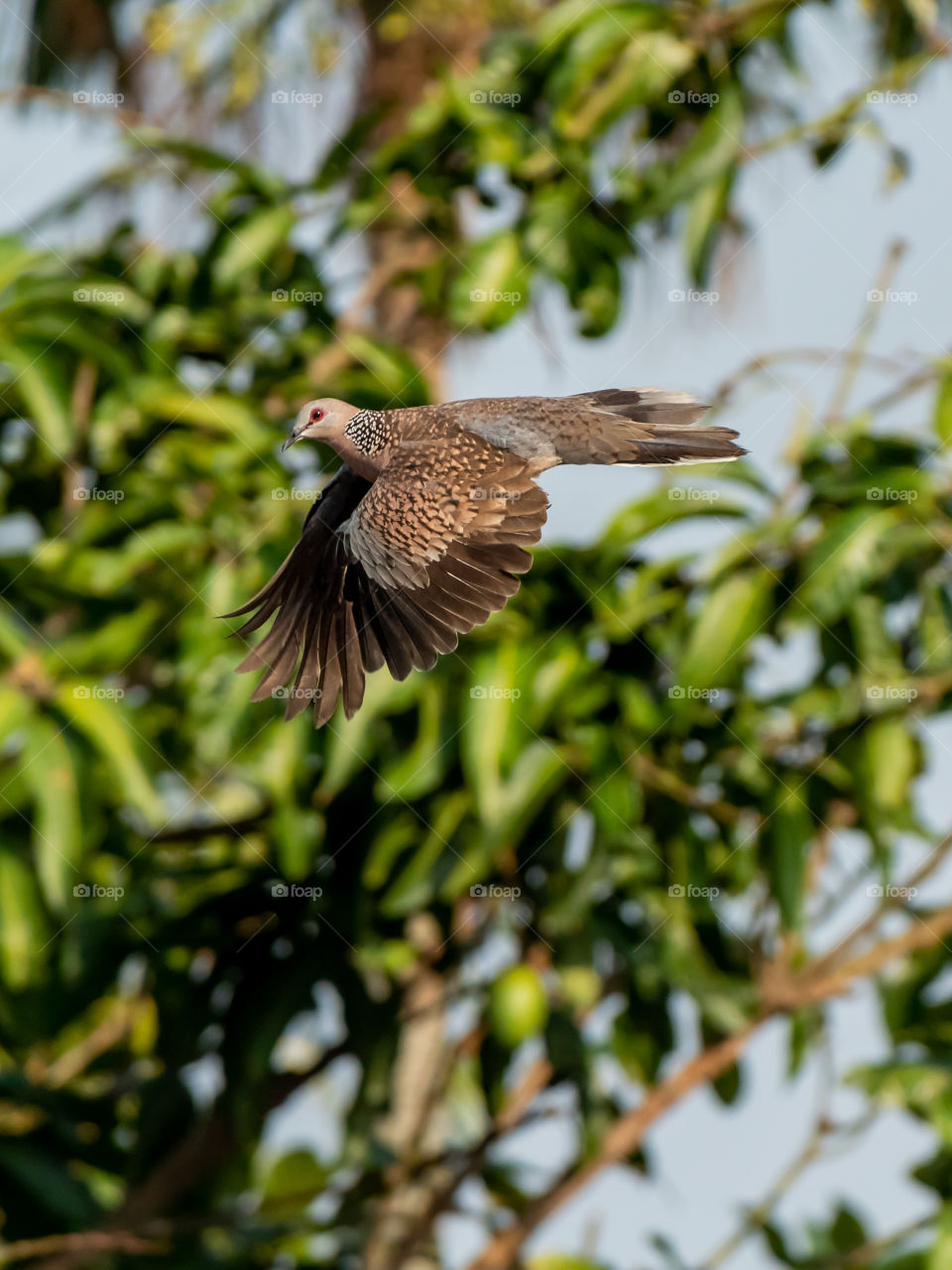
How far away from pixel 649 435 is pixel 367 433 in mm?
297

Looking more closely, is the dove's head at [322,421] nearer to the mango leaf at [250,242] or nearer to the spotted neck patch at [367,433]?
the spotted neck patch at [367,433]

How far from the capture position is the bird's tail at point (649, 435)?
175 cm

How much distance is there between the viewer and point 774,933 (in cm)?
361

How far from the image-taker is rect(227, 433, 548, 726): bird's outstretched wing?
1707 mm

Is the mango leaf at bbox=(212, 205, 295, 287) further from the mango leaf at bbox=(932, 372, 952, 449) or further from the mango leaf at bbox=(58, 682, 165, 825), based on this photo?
the mango leaf at bbox=(932, 372, 952, 449)

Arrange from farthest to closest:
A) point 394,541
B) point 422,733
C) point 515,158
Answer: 1. point 515,158
2. point 422,733
3. point 394,541

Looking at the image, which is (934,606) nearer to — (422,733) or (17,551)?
(422,733)

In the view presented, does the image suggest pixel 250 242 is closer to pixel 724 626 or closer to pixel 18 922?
pixel 724 626

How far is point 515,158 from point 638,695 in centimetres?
112

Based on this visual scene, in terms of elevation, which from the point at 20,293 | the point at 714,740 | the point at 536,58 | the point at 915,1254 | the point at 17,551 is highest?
the point at 536,58

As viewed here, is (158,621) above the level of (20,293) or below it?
below

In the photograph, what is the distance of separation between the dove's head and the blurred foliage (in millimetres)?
1210

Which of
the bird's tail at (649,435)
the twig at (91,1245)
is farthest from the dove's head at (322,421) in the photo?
the twig at (91,1245)

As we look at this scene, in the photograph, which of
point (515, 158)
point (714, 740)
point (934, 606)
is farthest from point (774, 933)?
point (515, 158)
